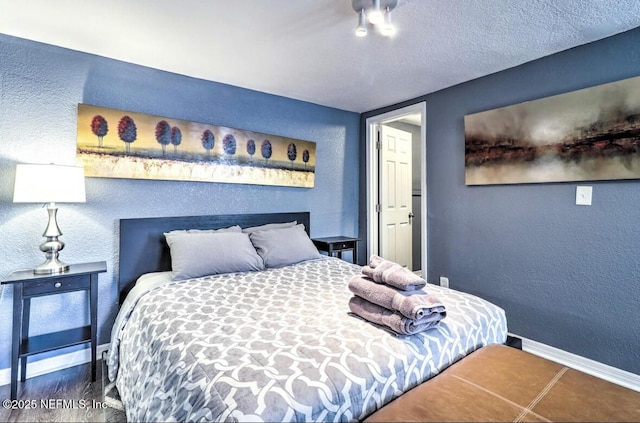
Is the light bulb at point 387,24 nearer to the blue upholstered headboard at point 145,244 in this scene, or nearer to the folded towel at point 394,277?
the folded towel at point 394,277

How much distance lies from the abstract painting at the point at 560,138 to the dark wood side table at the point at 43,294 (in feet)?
10.3

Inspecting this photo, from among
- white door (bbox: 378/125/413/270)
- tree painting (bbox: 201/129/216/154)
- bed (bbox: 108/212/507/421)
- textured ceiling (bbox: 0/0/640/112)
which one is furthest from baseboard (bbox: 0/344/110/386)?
white door (bbox: 378/125/413/270)

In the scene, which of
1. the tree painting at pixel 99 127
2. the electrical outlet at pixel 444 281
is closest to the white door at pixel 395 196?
the electrical outlet at pixel 444 281

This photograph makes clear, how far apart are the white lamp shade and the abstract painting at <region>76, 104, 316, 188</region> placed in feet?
1.01

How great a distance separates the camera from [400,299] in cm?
135

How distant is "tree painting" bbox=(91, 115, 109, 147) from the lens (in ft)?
7.67

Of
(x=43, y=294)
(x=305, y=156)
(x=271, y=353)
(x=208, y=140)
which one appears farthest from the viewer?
(x=305, y=156)

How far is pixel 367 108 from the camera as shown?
3787 millimetres

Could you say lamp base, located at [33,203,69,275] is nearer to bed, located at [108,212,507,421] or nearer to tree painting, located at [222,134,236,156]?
bed, located at [108,212,507,421]

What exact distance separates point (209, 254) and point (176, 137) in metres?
1.10

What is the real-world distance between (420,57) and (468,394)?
228 cm

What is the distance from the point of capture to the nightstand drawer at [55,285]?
6.25 ft

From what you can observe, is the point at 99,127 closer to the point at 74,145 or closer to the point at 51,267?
the point at 74,145

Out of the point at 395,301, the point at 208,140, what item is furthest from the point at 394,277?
the point at 208,140
